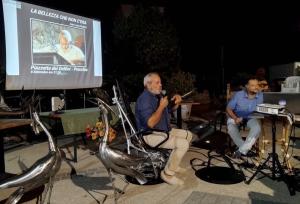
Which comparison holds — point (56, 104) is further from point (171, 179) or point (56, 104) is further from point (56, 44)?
point (171, 179)

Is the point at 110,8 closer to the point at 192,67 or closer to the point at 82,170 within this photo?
the point at 192,67

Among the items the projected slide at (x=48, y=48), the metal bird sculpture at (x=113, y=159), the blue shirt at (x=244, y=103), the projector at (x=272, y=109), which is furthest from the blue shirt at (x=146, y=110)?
the projected slide at (x=48, y=48)

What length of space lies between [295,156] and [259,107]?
1706 millimetres

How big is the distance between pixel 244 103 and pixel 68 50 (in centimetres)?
331

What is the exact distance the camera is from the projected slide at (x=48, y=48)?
17.3 ft

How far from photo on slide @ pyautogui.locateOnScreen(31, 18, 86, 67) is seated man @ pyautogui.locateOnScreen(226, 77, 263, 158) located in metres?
3.10

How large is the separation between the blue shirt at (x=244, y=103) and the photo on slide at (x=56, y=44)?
310 centimetres

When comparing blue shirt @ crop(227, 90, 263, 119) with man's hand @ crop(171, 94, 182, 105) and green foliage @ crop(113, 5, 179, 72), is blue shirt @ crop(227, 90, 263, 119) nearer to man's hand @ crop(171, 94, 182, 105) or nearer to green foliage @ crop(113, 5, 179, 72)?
man's hand @ crop(171, 94, 182, 105)

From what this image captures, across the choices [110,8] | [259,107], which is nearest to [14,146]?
[259,107]

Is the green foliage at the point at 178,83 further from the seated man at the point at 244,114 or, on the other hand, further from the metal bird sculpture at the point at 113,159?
the metal bird sculpture at the point at 113,159

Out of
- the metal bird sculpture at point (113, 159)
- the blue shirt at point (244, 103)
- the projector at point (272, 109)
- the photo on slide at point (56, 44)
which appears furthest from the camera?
the photo on slide at point (56, 44)

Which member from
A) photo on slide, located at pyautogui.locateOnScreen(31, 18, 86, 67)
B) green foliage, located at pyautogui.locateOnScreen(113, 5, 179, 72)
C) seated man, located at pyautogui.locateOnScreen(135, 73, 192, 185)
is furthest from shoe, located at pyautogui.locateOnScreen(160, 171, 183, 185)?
green foliage, located at pyautogui.locateOnScreen(113, 5, 179, 72)

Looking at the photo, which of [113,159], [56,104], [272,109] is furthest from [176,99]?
[56,104]

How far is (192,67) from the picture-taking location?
43.7 ft
